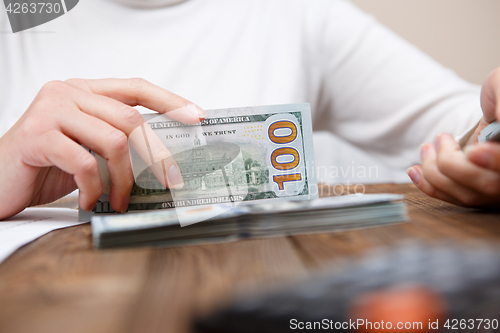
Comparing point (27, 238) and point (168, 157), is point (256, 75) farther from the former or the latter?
point (27, 238)

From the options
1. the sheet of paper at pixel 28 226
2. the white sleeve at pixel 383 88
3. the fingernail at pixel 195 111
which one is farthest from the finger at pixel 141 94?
the white sleeve at pixel 383 88

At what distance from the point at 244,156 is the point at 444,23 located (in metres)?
2.39

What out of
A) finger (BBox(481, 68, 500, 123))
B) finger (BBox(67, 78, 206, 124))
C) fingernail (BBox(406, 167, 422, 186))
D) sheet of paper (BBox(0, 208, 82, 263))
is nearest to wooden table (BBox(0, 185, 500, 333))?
sheet of paper (BBox(0, 208, 82, 263))

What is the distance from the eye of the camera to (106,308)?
26 cm

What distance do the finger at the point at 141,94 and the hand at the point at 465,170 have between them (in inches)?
19.4

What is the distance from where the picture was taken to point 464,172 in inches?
18.9

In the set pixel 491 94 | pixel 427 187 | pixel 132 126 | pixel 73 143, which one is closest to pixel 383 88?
pixel 491 94

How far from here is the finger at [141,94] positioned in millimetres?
697

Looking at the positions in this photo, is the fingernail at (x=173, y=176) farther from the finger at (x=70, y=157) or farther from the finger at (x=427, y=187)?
the finger at (x=427, y=187)

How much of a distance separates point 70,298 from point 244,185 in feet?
2.01

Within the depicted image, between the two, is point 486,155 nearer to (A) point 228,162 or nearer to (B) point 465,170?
(B) point 465,170

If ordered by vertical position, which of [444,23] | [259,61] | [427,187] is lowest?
[427,187]

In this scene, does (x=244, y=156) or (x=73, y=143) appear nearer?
(x=73, y=143)

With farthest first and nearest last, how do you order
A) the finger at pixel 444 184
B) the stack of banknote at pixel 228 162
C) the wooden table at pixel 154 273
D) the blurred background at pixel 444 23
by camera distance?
the blurred background at pixel 444 23
the stack of banknote at pixel 228 162
the finger at pixel 444 184
the wooden table at pixel 154 273
